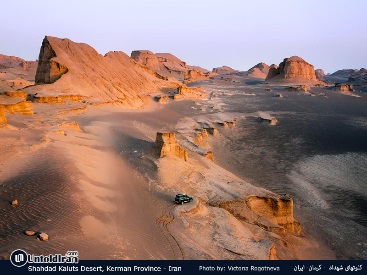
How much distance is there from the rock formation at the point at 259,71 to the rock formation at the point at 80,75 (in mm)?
112209

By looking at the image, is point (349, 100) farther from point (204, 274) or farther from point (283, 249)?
point (204, 274)

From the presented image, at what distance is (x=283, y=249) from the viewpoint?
50.2ft

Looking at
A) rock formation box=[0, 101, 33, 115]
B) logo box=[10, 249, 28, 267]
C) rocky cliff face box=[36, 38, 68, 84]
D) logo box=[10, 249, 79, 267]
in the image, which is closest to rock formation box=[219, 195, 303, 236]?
logo box=[10, 249, 79, 267]

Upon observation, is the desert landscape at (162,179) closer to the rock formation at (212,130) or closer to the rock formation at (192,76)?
the rock formation at (212,130)

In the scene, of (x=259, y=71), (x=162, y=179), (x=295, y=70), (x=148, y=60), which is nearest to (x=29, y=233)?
(x=162, y=179)

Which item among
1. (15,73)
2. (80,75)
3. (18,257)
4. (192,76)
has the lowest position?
(18,257)

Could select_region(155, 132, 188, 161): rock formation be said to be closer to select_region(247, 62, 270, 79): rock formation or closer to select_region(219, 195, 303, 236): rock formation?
select_region(219, 195, 303, 236): rock formation

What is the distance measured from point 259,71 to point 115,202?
162298mm

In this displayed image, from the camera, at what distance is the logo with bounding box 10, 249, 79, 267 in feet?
26.7

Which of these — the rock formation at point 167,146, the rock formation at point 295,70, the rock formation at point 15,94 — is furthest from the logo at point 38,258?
the rock formation at point 295,70

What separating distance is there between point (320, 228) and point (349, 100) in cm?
5976

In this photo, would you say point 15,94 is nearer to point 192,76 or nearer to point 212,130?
point 212,130

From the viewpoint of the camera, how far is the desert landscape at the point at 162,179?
1152 centimetres

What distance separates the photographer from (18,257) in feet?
26.9
